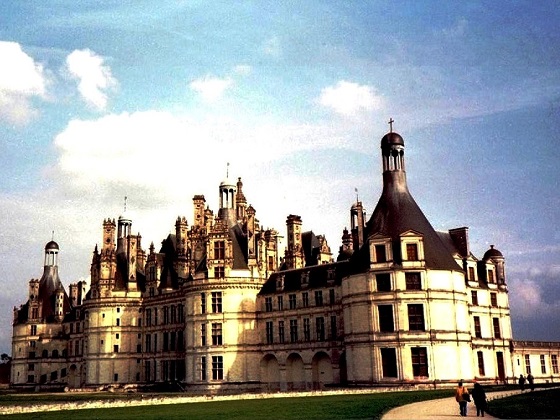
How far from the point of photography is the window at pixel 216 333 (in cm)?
6800

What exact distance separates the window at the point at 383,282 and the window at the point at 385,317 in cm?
135

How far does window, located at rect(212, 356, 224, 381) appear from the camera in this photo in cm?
6731

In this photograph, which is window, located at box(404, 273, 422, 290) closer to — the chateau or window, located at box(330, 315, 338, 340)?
the chateau

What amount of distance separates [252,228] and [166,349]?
18.1m

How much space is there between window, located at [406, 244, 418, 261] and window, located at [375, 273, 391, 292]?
222cm

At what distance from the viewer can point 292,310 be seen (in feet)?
216

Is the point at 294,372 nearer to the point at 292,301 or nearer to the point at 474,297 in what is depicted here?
the point at 292,301

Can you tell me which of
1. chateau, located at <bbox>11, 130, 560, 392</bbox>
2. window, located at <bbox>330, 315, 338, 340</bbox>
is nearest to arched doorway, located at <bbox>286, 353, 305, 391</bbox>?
chateau, located at <bbox>11, 130, 560, 392</bbox>

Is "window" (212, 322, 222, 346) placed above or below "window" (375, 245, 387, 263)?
below

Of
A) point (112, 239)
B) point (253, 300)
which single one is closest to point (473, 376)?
point (253, 300)

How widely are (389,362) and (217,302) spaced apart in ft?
67.6

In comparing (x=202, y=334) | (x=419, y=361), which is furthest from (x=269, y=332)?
(x=419, y=361)

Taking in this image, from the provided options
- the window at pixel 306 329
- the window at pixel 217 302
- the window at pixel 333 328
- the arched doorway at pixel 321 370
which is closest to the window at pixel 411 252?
the window at pixel 333 328

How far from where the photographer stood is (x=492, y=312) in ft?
217
